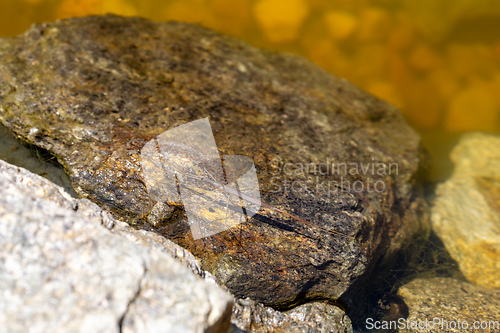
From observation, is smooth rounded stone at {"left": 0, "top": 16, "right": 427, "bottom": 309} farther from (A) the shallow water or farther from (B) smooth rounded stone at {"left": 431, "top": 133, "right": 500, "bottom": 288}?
(B) smooth rounded stone at {"left": 431, "top": 133, "right": 500, "bottom": 288}

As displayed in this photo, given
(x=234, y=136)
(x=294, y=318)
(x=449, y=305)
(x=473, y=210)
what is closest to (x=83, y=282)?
(x=294, y=318)

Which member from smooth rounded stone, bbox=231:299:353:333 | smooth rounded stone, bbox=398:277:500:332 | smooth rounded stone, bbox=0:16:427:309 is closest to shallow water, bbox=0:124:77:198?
smooth rounded stone, bbox=0:16:427:309

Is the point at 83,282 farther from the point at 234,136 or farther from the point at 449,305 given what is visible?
the point at 449,305

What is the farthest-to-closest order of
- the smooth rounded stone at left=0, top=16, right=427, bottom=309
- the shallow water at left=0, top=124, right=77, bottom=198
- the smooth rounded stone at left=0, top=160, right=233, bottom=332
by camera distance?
1. the shallow water at left=0, top=124, right=77, bottom=198
2. the smooth rounded stone at left=0, top=16, right=427, bottom=309
3. the smooth rounded stone at left=0, top=160, right=233, bottom=332

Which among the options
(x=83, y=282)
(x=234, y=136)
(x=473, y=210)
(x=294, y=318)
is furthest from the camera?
(x=473, y=210)

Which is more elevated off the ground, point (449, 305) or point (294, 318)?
point (294, 318)

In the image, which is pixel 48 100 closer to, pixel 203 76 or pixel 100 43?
pixel 100 43
